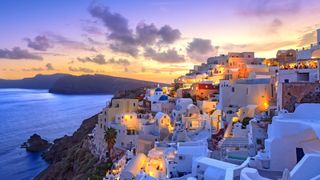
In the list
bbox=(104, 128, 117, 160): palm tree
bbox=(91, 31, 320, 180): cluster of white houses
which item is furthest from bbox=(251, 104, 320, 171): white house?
bbox=(104, 128, 117, 160): palm tree

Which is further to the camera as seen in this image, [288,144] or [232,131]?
[232,131]

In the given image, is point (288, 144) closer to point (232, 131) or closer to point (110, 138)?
point (232, 131)

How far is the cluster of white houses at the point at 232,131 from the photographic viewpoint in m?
12.9

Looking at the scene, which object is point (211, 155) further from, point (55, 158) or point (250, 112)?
point (55, 158)

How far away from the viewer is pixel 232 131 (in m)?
22.8

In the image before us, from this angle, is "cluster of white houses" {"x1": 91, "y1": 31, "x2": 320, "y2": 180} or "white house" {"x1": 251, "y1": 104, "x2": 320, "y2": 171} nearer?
"white house" {"x1": 251, "y1": 104, "x2": 320, "y2": 171}

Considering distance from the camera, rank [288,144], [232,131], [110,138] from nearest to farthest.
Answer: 1. [288,144]
2. [232,131]
3. [110,138]

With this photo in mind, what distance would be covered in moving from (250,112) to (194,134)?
4.51m

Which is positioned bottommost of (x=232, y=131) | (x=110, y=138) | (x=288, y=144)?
(x=110, y=138)

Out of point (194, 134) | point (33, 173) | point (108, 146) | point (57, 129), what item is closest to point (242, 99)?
point (194, 134)

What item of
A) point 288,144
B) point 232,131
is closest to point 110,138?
point 232,131

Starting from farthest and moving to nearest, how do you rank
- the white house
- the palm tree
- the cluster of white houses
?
1. the palm tree
2. the cluster of white houses
3. the white house

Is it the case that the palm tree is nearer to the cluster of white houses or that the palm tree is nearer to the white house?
the cluster of white houses

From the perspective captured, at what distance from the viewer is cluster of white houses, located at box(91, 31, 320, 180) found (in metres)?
12.9
